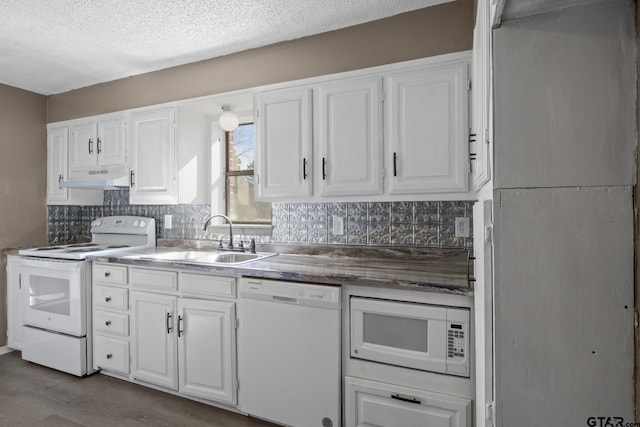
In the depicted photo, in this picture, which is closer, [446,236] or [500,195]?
[500,195]

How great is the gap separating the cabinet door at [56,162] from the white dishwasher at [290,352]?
8.05 ft

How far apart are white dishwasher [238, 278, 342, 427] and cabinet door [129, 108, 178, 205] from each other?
1.29 metres

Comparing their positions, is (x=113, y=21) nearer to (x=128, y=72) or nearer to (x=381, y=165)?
(x=128, y=72)

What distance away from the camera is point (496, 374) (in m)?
1.01

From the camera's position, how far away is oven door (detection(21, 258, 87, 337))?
8.74 feet

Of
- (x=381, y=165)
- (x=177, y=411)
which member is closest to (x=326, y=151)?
(x=381, y=165)

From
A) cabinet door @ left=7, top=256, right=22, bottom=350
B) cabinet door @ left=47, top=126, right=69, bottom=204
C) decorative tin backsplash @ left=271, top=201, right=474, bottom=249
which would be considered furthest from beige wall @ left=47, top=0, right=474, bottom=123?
cabinet door @ left=7, top=256, right=22, bottom=350

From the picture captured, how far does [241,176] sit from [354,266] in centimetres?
146

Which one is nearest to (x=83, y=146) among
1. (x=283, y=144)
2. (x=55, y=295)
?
(x=55, y=295)

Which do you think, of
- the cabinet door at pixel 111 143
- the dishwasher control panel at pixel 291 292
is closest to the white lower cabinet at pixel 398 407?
the dishwasher control panel at pixel 291 292

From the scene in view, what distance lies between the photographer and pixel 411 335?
67.5 inches

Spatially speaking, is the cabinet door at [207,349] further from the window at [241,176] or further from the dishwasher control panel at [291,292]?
the window at [241,176]

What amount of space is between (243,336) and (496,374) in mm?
1454

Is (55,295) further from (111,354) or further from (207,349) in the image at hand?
(207,349)
